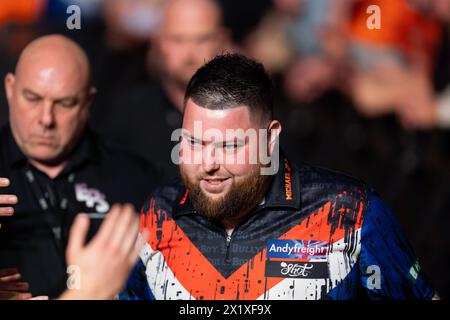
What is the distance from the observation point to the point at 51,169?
4035mm

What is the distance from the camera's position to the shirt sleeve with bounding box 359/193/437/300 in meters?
3.29

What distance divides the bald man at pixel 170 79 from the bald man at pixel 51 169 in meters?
0.68

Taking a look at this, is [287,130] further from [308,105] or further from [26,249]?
[26,249]

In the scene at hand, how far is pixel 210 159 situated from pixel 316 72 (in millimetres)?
2671

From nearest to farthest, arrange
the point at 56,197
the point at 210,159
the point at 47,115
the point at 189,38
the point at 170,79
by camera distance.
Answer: the point at 210,159
the point at 47,115
the point at 56,197
the point at 189,38
the point at 170,79

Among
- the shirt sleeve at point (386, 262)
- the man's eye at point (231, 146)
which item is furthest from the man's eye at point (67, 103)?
the shirt sleeve at point (386, 262)

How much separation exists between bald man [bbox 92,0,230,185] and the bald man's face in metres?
Result: 0.82

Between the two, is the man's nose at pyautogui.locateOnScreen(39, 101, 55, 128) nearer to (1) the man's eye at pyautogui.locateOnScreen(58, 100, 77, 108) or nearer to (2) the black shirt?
(1) the man's eye at pyautogui.locateOnScreen(58, 100, 77, 108)

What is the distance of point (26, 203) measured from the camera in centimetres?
392

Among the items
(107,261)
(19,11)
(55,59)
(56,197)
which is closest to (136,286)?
(107,261)

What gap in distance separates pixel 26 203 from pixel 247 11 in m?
2.54

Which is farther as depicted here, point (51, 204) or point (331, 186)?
point (51, 204)

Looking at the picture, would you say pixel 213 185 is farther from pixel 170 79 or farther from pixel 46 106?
pixel 170 79

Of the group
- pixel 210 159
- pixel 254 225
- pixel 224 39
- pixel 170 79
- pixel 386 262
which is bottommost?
pixel 386 262
